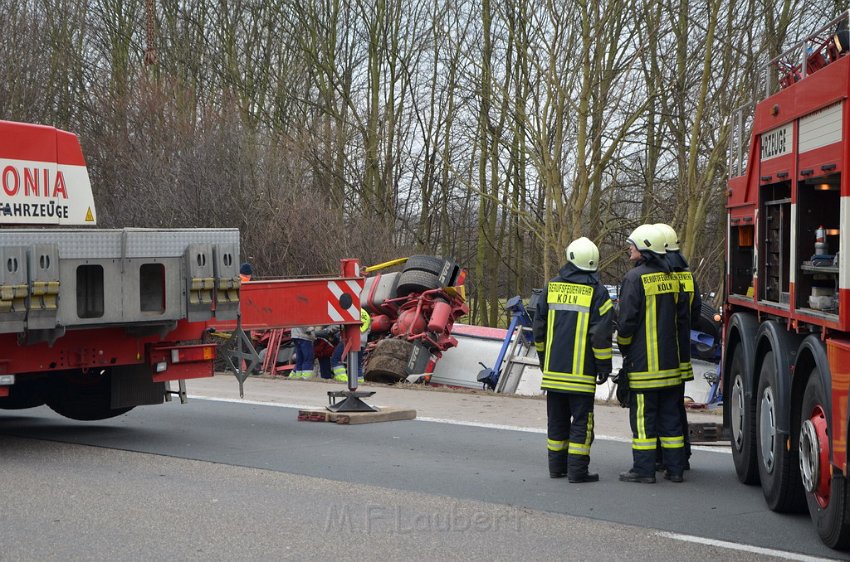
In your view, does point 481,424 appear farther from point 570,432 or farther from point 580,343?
point 580,343

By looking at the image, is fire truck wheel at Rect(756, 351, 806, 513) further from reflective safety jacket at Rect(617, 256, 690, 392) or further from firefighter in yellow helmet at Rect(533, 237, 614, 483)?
firefighter in yellow helmet at Rect(533, 237, 614, 483)

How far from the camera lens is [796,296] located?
5.93 m

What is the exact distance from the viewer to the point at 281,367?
57.2ft

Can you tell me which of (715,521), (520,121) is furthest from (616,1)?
(715,521)

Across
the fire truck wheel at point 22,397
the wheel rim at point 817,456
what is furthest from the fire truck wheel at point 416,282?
the wheel rim at point 817,456

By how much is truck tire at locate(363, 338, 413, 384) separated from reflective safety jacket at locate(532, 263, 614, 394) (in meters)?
8.08

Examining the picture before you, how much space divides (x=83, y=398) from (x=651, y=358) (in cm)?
527

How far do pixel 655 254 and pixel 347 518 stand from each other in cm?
283

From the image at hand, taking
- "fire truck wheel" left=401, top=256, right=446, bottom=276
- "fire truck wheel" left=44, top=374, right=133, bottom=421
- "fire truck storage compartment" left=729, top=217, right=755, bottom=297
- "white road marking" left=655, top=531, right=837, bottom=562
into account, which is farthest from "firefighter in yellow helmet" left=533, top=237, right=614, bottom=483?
"fire truck wheel" left=401, top=256, right=446, bottom=276

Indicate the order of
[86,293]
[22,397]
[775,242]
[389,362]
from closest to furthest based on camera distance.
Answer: [775,242]
[86,293]
[22,397]
[389,362]

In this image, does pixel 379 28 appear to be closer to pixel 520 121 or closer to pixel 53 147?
pixel 520 121

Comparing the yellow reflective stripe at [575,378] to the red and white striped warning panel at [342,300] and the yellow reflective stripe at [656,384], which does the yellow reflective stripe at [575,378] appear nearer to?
the yellow reflective stripe at [656,384]

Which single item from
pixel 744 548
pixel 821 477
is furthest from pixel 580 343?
pixel 821 477

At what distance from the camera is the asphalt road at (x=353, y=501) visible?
5.82 m
